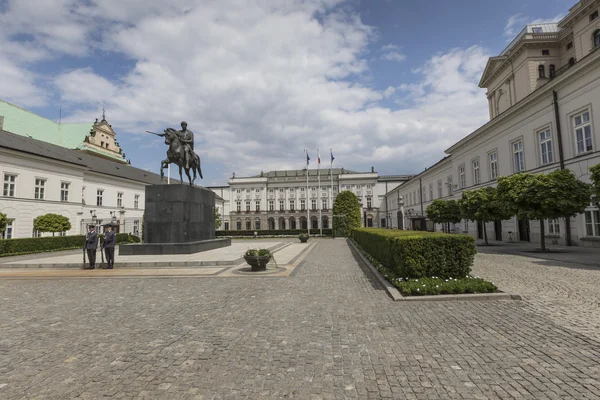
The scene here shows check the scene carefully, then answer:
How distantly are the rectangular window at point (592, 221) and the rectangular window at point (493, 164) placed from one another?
10647 mm

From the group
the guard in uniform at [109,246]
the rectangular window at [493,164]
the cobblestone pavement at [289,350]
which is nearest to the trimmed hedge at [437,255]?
the cobblestone pavement at [289,350]

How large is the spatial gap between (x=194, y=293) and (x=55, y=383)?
4617 mm

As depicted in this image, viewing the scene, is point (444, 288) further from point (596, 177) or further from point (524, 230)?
point (524, 230)

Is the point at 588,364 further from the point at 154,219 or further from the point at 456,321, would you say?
the point at 154,219

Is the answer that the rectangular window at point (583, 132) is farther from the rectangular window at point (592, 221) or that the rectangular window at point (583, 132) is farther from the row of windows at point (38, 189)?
the row of windows at point (38, 189)

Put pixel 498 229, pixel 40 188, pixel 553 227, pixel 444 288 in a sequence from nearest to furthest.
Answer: pixel 444 288
pixel 553 227
pixel 498 229
pixel 40 188

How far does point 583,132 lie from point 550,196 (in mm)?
7377

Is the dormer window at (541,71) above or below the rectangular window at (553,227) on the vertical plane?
above

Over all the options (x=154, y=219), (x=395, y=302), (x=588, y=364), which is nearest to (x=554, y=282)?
(x=395, y=302)

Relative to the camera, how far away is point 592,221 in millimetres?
18078

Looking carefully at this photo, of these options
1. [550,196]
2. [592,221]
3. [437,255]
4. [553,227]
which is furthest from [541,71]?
[437,255]

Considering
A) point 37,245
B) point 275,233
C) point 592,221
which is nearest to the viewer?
point 592,221

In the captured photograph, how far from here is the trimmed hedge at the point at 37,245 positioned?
2020cm

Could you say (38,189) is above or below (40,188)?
below
